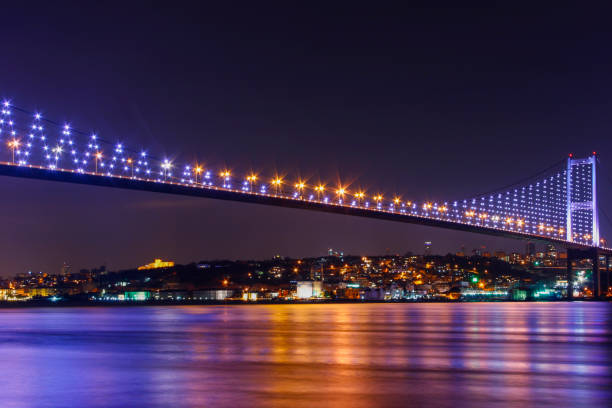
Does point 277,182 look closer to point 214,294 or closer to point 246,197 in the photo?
point 246,197

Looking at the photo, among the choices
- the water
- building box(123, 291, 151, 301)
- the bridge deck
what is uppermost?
the bridge deck

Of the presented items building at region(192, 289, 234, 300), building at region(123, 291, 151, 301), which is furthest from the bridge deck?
building at region(123, 291, 151, 301)

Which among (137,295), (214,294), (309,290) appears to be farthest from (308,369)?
(137,295)

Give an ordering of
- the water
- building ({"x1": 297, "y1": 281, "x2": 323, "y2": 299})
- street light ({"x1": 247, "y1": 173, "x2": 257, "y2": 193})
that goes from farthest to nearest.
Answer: building ({"x1": 297, "y1": 281, "x2": 323, "y2": 299}) < street light ({"x1": 247, "y1": 173, "x2": 257, "y2": 193}) < the water

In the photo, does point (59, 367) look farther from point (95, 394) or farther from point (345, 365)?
point (345, 365)

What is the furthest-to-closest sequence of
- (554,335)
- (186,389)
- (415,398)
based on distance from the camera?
(554,335), (186,389), (415,398)

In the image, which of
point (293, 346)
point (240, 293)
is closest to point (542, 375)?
point (293, 346)

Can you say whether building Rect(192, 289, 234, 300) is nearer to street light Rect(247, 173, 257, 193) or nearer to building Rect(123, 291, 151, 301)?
building Rect(123, 291, 151, 301)

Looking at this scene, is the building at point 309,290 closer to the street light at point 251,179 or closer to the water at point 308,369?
the street light at point 251,179

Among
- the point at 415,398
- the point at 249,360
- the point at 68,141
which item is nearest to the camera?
the point at 415,398
